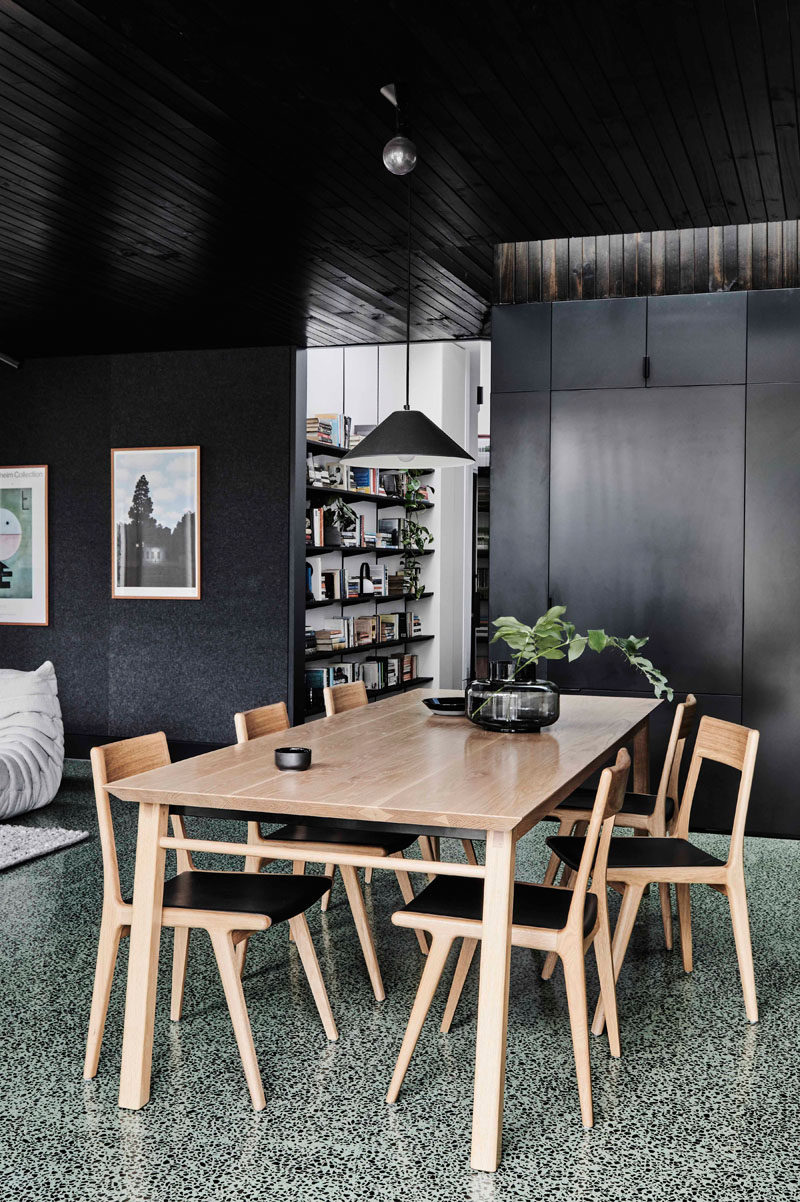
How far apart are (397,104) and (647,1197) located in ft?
10.4

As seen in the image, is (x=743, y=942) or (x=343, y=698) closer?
(x=743, y=942)

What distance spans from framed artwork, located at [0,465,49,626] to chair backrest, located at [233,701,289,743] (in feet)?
13.6

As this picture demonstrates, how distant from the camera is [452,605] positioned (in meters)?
9.68

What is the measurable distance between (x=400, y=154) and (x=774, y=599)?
2860mm

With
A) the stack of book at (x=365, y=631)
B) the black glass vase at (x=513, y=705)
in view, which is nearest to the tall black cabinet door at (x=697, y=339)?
the black glass vase at (x=513, y=705)

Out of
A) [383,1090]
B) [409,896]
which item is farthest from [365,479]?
[383,1090]

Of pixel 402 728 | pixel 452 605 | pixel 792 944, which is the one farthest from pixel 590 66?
pixel 452 605

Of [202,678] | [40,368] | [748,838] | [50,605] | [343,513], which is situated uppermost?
[40,368]

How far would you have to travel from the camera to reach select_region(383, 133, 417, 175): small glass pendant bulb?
137 inches

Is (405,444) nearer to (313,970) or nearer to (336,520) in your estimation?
(313,970)

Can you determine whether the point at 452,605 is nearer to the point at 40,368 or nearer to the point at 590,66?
the point at 40,368

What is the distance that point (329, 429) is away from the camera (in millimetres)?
7461

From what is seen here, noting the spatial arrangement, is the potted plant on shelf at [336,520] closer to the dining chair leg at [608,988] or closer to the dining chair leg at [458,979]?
the dining chair leg at [458,979]

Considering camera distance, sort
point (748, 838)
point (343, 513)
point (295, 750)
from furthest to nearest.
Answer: point (343, 513) < point (748, 838) < point (295, 750)
